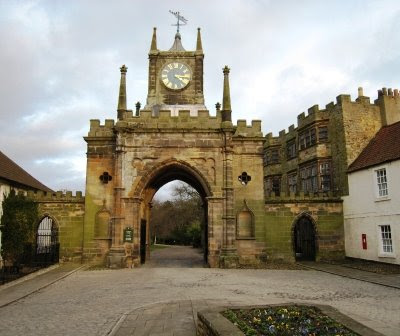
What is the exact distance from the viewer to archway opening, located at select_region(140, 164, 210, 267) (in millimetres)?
23620

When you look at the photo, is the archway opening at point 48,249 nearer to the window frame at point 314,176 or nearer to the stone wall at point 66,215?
the stone wall at point 66,215

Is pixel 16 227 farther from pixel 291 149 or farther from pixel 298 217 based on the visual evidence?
pixel 291 149

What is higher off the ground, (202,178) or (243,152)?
(243,152)

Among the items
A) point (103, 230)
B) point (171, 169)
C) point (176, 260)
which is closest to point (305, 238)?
point (176, 260)

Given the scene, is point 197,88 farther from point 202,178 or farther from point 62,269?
point 62,269

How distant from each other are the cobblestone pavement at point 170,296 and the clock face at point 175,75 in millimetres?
12979

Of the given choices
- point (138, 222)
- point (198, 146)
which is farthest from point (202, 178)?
point (138, 222)

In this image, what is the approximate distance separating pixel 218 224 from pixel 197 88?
980 cm

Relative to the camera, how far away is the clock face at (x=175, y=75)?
2506cm

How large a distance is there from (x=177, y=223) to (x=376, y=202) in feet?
127

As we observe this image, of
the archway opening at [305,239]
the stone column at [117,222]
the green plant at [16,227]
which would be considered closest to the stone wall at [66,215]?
the green plant at [16,227]

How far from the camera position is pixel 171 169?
22234mm

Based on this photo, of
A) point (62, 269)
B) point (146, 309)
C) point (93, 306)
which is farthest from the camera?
point (62, 269)

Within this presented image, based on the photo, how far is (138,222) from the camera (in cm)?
2073
